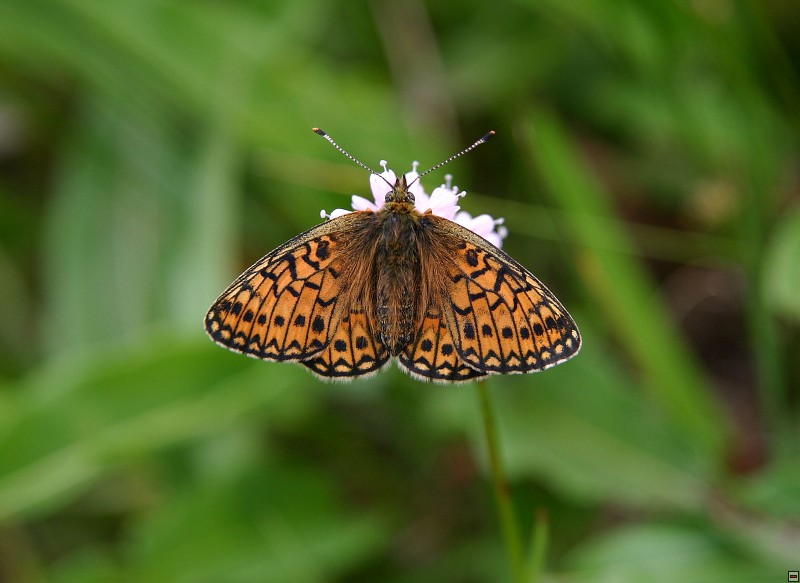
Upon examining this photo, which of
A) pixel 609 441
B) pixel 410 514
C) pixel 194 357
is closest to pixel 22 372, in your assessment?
pixel 194 357

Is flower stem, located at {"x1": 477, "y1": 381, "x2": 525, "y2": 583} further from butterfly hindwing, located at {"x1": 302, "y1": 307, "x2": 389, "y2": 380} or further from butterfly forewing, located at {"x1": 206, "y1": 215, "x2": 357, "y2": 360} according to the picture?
butterfly forewing, located at {"x1": 206, "y1": 215, "x2": 357, "y2": 360}

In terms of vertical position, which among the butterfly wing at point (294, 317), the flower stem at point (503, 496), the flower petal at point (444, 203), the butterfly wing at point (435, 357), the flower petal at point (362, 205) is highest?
the flower petal at point (362, 205)

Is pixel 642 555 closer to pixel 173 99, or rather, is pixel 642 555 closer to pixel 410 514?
pixel 410 514

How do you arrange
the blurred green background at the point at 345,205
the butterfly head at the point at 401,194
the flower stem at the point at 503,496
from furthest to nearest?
1. the blurred green background at the point at 345,205
2. the butterfly head at the point at 401,194
3. the flower stem at the point at 503,496

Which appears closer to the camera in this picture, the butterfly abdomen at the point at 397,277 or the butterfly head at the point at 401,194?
the butterfly abdomen at the point at 397,277

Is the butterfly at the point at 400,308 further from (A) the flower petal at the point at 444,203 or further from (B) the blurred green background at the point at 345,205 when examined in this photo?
(B) the blurred green background at the point at 345,205

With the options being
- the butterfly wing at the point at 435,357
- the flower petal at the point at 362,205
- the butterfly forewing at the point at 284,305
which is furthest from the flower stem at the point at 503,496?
the flower petal at the point at 362,205

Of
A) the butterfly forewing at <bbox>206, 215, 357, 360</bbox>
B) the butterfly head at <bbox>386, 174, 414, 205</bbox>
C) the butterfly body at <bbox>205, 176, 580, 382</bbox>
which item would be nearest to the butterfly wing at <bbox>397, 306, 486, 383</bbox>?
the butterfly body at <bbox>205, 176, 580, 382</bbox>
